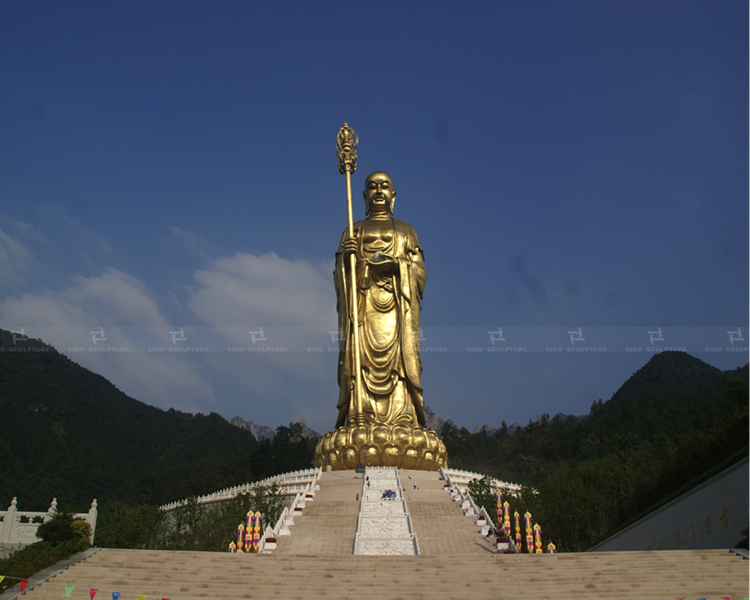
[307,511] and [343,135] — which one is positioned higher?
[343,135]

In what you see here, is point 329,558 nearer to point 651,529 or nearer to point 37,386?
point 651,529

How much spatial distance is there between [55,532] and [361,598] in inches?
148

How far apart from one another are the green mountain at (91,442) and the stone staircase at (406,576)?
697 inches

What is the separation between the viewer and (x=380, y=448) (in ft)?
47.5

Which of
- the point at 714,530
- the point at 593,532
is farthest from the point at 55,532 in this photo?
the point at 593,532

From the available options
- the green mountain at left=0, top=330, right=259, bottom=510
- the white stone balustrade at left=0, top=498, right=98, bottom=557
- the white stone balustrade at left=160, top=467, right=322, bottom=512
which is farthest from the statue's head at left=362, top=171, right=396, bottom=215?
the green mountain at left=0, top=330, right=259, bottom=510

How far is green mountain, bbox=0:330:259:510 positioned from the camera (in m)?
27.8

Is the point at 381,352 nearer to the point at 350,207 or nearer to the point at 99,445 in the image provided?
the point at 350,207

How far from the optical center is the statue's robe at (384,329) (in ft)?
52.1

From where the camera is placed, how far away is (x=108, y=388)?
151 ft

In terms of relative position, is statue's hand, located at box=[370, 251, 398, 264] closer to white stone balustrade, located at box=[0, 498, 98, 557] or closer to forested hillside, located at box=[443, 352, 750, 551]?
forested hillside, located at box=[443, 352, 750, 551]

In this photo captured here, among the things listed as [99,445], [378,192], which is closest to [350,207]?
[378,192]

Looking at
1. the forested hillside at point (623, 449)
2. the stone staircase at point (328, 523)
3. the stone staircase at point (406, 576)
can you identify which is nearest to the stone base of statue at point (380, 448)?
the stone staircase at point (328, 523)

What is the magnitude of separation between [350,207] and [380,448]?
5466 mm
